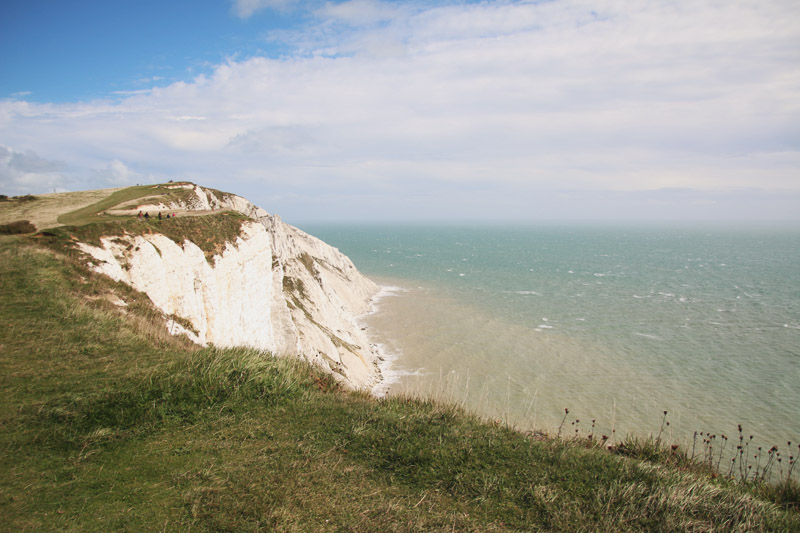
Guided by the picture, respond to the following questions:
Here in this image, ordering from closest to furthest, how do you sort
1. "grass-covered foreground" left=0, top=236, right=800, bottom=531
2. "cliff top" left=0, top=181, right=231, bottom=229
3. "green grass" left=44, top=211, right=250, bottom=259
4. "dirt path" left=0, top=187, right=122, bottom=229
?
"grass-covered foreground" left=0, top=236, right=800, bottom=531
"green grass" left=44, top=211, right=250, bottom=259
"dirt path" left=0, top=187, right=122, bottom=229
"cliff top" left=0, top=181, right=231, bottom=229

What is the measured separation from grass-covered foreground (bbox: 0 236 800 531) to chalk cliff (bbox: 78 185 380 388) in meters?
4.75

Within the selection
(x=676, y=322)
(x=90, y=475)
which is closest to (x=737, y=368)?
(x=676, y=322)

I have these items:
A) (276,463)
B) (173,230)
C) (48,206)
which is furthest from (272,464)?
(48,206)

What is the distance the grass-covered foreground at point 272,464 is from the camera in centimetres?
500

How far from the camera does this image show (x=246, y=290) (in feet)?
81.1

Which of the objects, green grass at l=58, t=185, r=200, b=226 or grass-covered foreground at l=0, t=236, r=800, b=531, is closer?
grass-covered foreground at l=0, t=236, r=800, b=531

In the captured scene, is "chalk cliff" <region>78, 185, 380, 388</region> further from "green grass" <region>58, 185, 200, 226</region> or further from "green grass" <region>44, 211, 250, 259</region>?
"green grass" <region>58, 185, 200, 226</region>

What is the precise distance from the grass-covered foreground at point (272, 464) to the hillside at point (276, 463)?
25 mm

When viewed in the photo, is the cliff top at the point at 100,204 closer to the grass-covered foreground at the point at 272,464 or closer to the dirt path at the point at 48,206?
the dirt path at the point at 48,206

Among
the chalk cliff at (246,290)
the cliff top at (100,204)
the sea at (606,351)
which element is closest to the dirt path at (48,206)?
the cliff top at (100,204)

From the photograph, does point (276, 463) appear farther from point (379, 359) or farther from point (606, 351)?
point (606, 351)

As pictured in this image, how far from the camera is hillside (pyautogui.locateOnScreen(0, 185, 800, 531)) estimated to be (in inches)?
197

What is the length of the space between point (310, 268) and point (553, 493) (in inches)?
1606

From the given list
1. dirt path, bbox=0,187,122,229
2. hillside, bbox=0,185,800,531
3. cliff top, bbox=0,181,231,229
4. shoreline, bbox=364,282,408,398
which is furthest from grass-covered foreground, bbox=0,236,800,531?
dirt path, bbox=0,187,122,229
